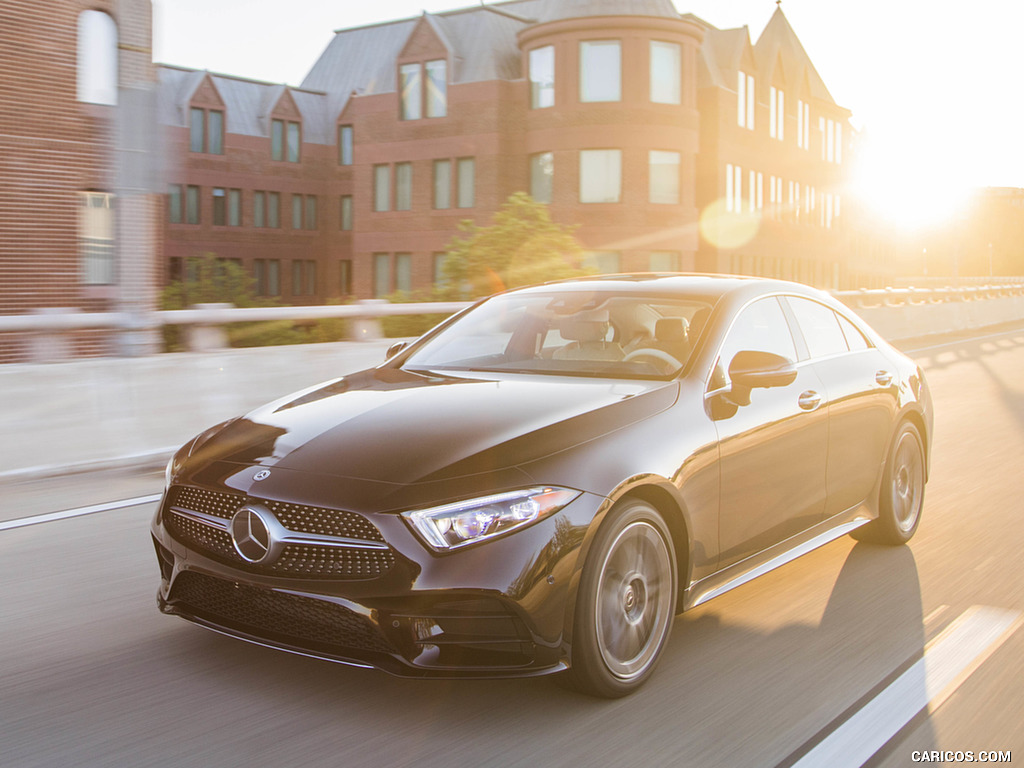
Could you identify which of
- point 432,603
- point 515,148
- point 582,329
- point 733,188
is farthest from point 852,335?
point 733,188

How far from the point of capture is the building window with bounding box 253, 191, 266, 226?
55906 mm

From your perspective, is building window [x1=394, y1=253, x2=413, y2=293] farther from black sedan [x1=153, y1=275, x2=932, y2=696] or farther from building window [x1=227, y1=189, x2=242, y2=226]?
black sedan [x1=153, y1=275, x2=932, y2=696]

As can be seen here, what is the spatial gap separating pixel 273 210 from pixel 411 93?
15400mm

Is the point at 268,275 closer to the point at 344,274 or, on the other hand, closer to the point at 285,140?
the point at 344,274

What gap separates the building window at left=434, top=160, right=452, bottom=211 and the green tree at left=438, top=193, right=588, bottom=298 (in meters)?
20.1

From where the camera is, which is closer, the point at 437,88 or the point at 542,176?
the point at 542,176

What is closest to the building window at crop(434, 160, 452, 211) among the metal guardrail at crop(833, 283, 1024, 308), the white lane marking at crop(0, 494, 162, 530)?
the metal guardrail at crop(833, 283, 1024, 308)

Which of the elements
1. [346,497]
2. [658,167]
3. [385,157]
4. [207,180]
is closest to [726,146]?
[658,167]

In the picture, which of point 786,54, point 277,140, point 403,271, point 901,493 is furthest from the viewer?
point 277,140

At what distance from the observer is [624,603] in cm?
411

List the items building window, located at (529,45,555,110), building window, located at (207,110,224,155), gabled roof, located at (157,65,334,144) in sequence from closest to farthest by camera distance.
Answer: building window, located at (529,45,555,110)
gabled roof, located at (157,65,334,144)
building window, located at (207,110,224,155)

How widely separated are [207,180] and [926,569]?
52.3m

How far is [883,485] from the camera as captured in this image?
6223 mm

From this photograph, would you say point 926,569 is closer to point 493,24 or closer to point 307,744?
point 307,744
